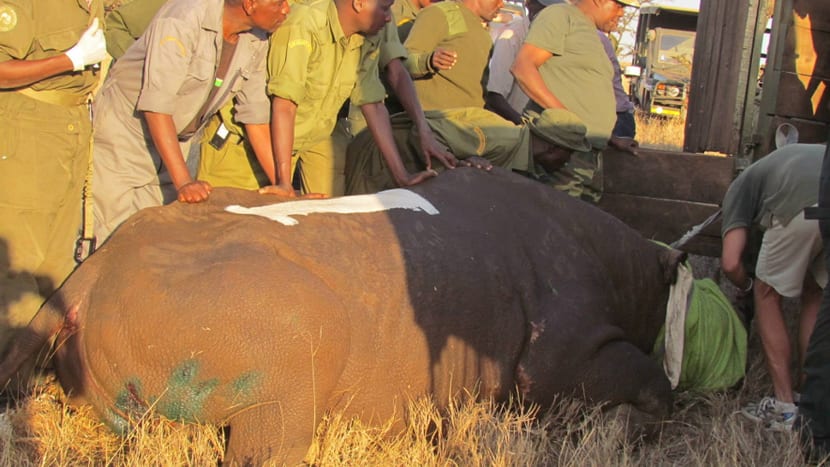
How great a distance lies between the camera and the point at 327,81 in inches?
211

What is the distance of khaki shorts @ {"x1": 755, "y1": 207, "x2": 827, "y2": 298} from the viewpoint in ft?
16.0

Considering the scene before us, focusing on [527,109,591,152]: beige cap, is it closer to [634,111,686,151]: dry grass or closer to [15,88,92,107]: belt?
[15,88,92,107]: belt

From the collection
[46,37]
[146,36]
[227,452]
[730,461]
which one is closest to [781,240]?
[730,461]

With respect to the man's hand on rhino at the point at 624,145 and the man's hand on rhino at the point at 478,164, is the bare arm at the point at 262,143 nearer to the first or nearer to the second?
the man's hand on rhino at the point at 478,164

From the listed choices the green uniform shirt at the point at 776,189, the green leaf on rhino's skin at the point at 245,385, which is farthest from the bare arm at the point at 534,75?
the green leaf on rhino's skin at the point at 245,385

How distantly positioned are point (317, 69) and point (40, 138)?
158cm

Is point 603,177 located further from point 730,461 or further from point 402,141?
point 730,461

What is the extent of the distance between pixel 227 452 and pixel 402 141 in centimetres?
293

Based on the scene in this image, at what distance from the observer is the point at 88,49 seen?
452 cm

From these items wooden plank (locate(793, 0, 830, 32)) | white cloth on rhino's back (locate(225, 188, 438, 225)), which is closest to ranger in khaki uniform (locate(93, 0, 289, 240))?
white cloth on rhino's back (locate(225, 188, 438, 225))

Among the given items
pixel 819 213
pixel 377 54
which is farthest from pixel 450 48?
pixel 819 213

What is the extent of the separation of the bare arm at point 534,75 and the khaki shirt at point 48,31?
2.92m

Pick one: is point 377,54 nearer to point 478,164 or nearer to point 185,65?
point 478,164

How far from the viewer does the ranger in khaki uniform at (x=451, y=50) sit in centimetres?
688
